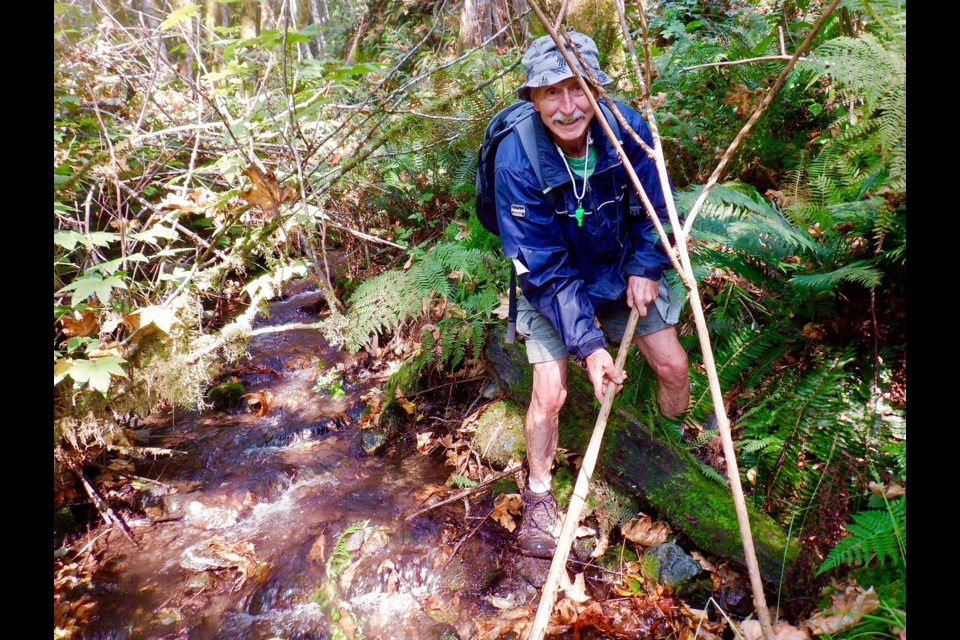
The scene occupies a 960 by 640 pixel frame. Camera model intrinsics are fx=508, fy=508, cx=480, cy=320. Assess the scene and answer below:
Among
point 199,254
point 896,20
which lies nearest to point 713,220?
point 896,20

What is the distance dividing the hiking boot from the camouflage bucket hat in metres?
2.47

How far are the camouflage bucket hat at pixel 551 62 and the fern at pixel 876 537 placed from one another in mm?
2190

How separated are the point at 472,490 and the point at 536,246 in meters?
1.89

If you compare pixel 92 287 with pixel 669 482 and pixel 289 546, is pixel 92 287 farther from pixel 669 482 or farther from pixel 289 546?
pixel 669 482

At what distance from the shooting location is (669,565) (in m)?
2.75

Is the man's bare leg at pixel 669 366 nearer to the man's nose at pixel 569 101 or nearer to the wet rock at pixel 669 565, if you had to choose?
the wet rock at pixel 669 565

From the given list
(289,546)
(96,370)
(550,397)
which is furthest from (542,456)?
(96,370)

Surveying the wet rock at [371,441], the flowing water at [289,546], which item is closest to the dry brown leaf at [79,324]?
the flowing water at [289,546]

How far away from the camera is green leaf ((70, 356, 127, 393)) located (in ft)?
11.3

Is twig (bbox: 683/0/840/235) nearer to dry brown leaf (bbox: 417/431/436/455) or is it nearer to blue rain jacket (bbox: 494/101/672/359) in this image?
blue rain jacket (bbox: 494/101/672/359)

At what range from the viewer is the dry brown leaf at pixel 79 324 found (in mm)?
3829
